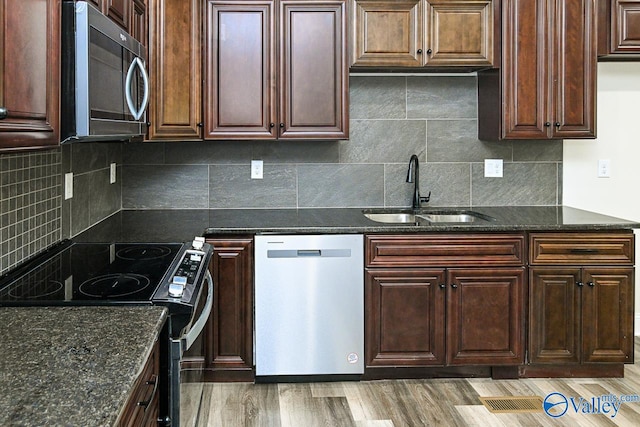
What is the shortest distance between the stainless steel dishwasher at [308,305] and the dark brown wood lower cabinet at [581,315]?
87 cm

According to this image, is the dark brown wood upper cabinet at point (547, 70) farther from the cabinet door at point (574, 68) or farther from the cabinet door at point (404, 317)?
the cabinet door at point (404, 317)

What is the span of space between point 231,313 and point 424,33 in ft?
5.66

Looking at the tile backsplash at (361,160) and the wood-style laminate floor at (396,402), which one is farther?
the tile backsplash at (361,160)

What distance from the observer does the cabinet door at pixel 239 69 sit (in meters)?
3.79

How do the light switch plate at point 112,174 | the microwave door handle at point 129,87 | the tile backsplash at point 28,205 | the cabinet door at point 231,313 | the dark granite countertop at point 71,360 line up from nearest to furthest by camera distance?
1. the dark granite countertop at point 71,360
2. the tile backsplash at point 28,205
3. the microwave door handle at point 129,87
4. the cabinet door at point 231,313
5. the light switch plate at point 112,174

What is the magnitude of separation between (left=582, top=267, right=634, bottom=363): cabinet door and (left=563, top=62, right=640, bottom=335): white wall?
0.81 meters

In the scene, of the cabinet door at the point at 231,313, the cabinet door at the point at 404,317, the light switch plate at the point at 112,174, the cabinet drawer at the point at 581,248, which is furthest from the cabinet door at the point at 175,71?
the cabinet drawer at the point at 581,248

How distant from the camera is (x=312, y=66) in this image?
3.81 meters

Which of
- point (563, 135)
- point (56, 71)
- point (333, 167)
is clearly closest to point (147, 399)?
point (56, 71)

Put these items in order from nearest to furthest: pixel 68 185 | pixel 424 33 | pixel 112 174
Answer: pixel 68 185
pixel 424 33
pixel 112 174

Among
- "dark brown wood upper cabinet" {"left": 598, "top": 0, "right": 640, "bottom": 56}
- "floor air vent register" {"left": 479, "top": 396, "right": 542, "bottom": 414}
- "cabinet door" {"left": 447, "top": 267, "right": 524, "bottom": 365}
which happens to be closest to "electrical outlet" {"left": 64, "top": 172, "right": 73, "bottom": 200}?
"cabinet door" {"left": 447, "top": 267, "right": 524, "bottom": 365}

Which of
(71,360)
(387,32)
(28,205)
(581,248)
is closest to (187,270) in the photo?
(28,205)

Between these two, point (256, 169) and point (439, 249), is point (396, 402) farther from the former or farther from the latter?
point (256, 169)

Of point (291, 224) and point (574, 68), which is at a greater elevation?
point (574, 68)
